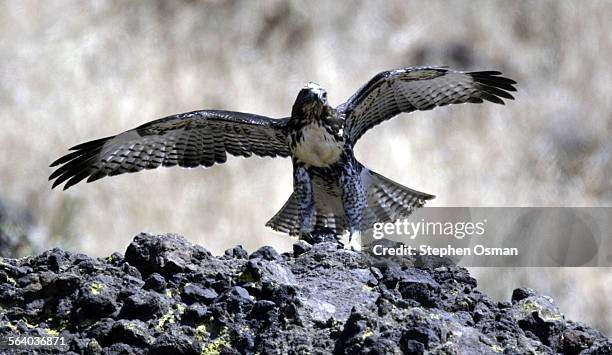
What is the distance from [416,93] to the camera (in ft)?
31.2

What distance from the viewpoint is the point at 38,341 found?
19.5 ft

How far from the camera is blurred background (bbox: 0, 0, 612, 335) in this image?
43.8 ft

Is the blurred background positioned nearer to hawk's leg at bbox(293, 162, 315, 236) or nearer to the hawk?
the hawk

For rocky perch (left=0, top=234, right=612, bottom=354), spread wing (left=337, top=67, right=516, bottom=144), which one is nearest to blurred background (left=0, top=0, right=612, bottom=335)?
spread wing (left=337, top=67, right=516, bottom=144)

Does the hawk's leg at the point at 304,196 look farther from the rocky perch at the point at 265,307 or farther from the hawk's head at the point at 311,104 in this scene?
the rocky perch at the point at 265,307

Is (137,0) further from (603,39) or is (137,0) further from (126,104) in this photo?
(603,39)

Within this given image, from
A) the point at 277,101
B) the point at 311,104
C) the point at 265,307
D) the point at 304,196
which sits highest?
the point at 277,101

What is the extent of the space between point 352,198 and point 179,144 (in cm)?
138

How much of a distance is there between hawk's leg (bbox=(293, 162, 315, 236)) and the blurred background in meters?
3.76

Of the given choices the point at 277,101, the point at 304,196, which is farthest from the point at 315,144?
the point at 277,101

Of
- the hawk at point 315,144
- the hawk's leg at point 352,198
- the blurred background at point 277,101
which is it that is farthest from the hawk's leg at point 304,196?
the blurred background at point 277,101

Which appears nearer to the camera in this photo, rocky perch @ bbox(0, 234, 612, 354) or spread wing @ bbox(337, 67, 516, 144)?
rocky perch @ bbox(0, 234, 612, 354)

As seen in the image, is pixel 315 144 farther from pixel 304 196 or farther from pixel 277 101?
pixel 277 101

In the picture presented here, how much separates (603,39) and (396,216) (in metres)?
6.75
